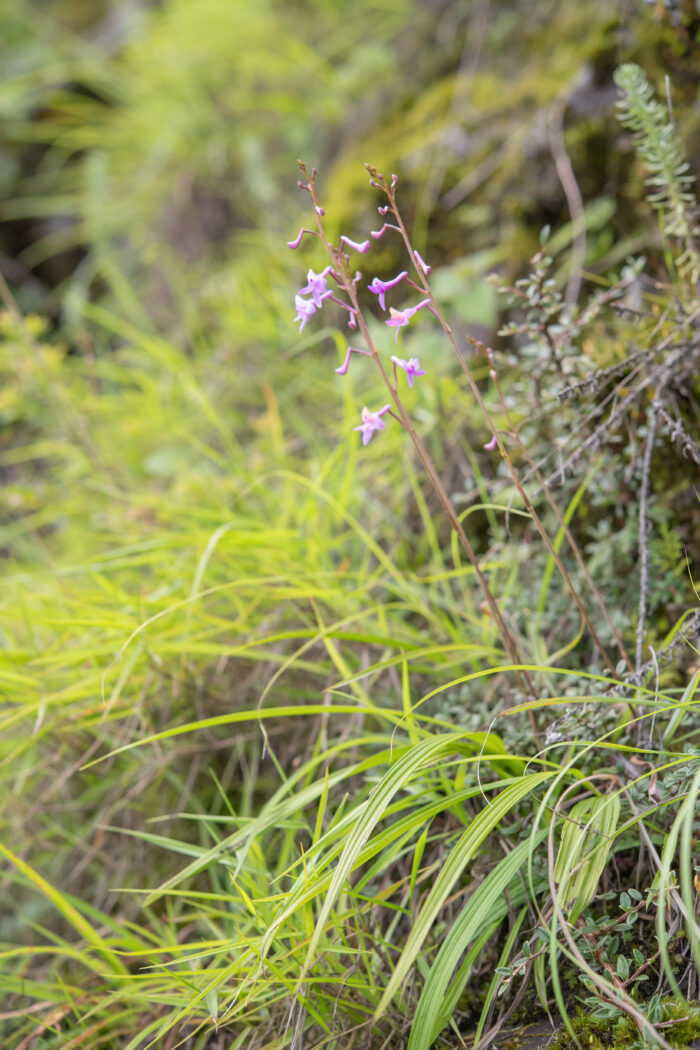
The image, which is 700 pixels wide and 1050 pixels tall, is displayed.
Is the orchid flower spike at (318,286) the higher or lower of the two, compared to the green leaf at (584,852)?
higher

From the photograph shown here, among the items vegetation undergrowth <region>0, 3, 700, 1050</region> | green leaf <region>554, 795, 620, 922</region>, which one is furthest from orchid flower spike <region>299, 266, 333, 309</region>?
green leaf <region>554, 795, 620, 922</region>

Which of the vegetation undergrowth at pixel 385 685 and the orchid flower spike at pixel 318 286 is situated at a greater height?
the orchid flower spike at pixel 318 286

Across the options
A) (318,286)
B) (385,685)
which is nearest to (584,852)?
(385,685)

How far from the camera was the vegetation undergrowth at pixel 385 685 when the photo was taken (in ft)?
3.23

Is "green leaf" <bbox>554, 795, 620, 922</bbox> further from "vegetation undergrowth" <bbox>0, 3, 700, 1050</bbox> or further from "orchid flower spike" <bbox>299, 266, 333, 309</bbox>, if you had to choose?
"orchid flower spike" <bbox>299, 266, 333, 309</bbox>

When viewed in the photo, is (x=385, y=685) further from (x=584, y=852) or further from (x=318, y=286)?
(x=318, y=286)

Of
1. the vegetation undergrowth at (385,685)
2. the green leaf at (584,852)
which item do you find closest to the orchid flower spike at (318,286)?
the vegetation undergrowth at (385,685)

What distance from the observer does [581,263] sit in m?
1.83

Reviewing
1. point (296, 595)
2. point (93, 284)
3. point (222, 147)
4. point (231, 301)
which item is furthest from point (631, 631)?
point (93, 284)

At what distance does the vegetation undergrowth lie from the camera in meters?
0.99

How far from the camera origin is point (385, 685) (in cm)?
151

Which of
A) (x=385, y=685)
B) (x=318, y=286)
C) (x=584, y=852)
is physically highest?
(x=318, y=286)

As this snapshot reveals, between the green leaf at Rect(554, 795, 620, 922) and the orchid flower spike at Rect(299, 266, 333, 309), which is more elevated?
the orchid flower spike at Rect(299, 266, 333, 309)

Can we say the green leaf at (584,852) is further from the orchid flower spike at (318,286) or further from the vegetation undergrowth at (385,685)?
the orchid flower spike at (318,286)
